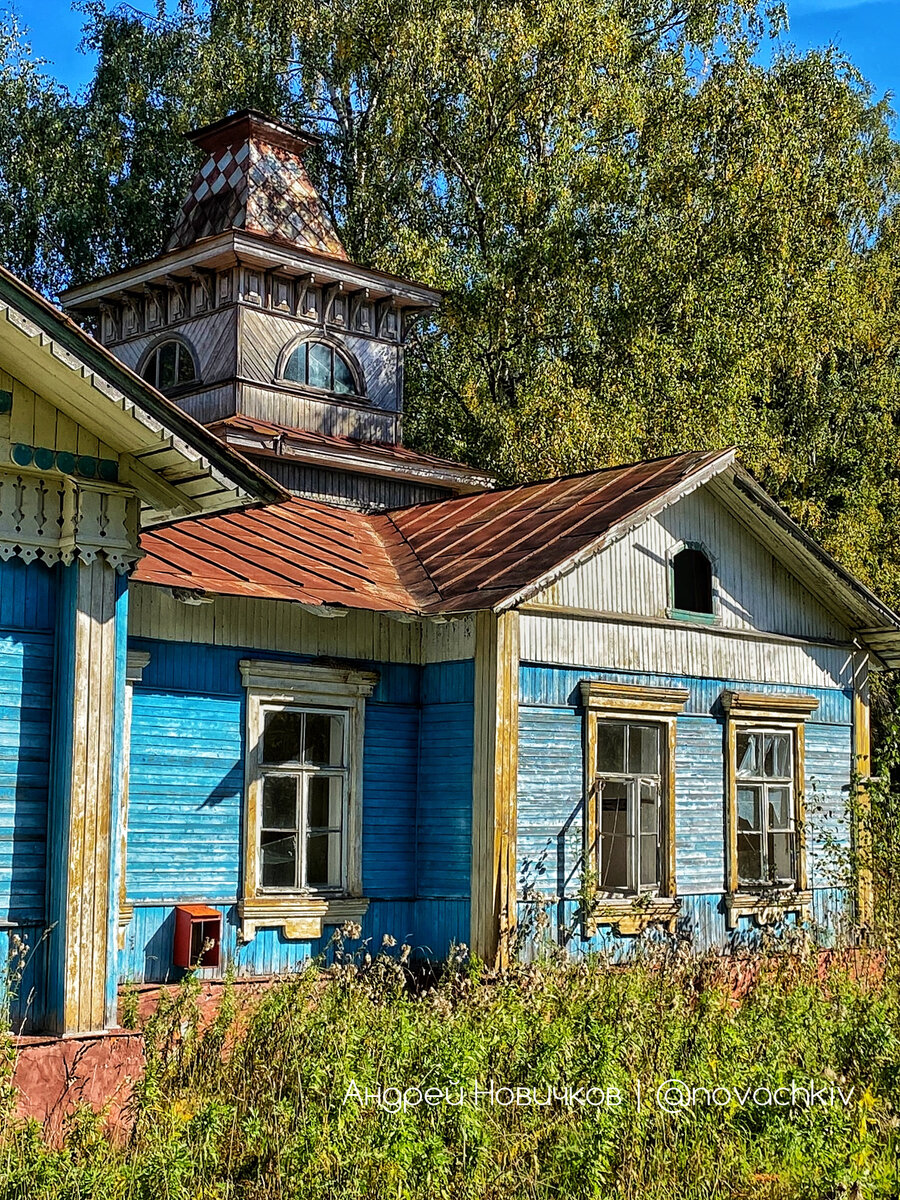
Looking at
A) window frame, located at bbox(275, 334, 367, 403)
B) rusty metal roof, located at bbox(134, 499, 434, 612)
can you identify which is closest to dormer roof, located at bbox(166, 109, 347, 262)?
window frame, located at bbox(275, 334, 367, 403)

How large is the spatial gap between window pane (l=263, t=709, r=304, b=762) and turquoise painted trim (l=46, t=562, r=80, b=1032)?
9.77ft

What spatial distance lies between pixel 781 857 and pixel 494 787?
3640 millimetres

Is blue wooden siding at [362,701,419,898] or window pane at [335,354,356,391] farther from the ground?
window pane at [335,354,356,391]

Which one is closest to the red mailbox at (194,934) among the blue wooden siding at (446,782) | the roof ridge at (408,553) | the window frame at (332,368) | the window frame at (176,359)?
the blue wooden siding at (446,782)

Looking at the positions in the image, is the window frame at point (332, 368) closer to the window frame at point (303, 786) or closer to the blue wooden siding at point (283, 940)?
the window frame at point (303, 786)

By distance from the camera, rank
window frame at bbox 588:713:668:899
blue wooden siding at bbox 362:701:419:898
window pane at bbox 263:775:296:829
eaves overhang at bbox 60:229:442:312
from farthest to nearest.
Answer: eaves overhang at bbox 60:229:442:312
window frame at bbox 588:713:668:899
blue wooden siding at bbox 362:701:419:898
window pane at bbox 263:775:296:829

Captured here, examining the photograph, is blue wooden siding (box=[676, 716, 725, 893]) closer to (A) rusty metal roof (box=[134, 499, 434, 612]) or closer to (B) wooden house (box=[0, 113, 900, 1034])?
(B) wooden house (box=[0, 113, 900, 1034])

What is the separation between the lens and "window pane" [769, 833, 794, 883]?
43.2ft

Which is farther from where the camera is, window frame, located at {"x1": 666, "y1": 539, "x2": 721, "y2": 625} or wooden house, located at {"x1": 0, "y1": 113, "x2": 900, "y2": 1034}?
window frame, located at {"x1": 666, "y1": 539, "x2": 721, "y2": 625}

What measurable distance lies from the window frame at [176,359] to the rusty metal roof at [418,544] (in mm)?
4223

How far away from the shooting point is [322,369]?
1755 centimetres

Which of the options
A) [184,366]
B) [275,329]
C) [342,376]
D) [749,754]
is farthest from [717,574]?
[184,366]

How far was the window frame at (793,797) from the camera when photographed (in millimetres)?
12672

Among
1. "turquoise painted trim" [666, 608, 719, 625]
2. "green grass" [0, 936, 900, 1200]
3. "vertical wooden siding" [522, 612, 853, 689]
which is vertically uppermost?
"turquoise painted trim" [666, 608, 719, 625]
